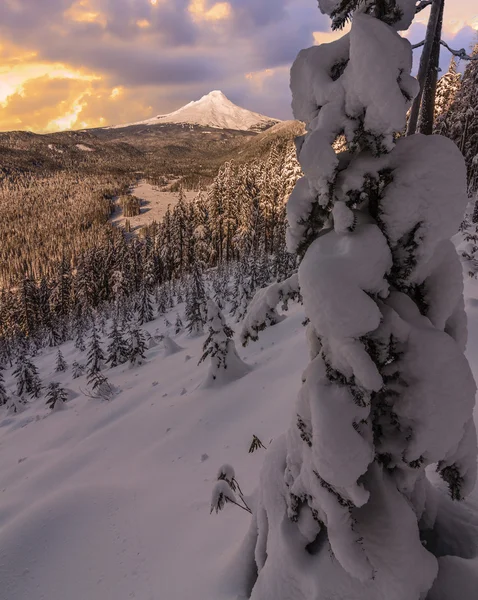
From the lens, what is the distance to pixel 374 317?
2.62m

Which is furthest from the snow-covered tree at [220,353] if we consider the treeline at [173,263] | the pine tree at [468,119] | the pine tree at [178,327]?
the pine tree at [468,119]

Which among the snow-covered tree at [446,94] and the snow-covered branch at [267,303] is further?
the snow-covered tree at [446,94]

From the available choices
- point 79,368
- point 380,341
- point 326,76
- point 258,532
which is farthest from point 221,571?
point 79,368

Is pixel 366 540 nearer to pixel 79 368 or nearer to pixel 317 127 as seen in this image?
pixel 317 127

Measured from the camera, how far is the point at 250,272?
2752cm

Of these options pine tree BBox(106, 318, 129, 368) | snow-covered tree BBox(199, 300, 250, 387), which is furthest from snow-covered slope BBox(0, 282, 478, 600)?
pine tree BBox(106, 318, 129, 368)

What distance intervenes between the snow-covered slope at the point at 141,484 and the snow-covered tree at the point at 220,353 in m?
0.63

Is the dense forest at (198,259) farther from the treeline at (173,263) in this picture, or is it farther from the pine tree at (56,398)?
the pine tree at (56,398)

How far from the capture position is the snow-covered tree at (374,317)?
2.62m

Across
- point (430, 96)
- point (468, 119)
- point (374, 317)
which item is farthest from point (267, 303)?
point (468, 119)

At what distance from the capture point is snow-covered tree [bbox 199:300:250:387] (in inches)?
466

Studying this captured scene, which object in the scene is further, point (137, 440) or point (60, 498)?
point (137, 440)

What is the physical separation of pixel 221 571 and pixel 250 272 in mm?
23775

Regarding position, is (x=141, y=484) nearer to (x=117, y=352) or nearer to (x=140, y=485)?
(x=140, y=485)
